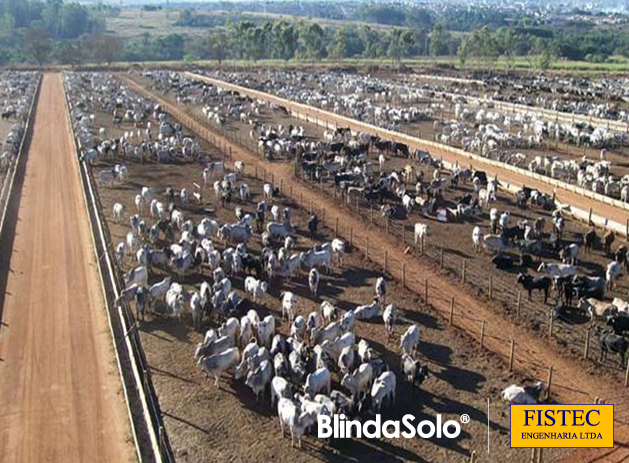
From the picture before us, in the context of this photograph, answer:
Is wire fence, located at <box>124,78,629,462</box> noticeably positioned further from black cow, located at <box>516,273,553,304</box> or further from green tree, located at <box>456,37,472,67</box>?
green tree, located at <box>456,37,472,67</box>

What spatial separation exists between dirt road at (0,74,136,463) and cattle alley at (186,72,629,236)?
25.6 metres

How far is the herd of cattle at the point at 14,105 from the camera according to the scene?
48847 mm

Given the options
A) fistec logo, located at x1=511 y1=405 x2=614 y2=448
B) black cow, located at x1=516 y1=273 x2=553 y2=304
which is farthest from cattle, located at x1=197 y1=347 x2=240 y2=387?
black cow, located at x1=516 y1=273 x2=553 y2=304

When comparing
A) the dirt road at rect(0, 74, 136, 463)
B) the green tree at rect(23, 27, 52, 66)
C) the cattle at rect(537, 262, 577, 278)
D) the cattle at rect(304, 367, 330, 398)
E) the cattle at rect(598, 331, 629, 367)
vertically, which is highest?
the green tree at rect(23, 27, 52, 66)

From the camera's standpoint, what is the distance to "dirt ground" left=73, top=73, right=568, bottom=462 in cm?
1694

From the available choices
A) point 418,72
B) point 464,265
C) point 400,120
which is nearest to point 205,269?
point 464,265

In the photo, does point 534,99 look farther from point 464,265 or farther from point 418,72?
point 464,265

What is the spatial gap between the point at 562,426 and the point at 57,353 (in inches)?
594

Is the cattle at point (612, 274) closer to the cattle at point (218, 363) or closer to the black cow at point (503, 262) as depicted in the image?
the black cow at point (503, 262)

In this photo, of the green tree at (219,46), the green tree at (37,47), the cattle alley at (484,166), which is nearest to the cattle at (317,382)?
the cattle alley at (484,166)

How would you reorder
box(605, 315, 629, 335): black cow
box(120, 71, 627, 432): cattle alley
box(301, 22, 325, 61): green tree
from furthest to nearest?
1. box(301, 22, 325, 61): green tree
2. box(605, 315, 629, 335): black cow
3. box(120, 71, 627, 432): cattle alley

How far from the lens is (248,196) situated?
1563 inches

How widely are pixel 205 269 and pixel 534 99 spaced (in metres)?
64.7

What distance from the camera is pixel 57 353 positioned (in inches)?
850
